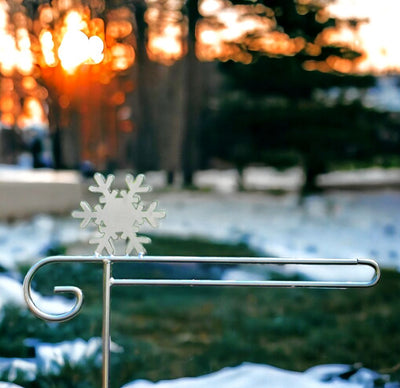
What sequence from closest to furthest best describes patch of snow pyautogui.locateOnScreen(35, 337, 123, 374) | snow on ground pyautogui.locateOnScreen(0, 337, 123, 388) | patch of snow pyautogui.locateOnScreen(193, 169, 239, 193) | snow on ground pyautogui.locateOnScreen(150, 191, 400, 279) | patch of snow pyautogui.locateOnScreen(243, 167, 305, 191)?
snow on ground pyautogui.locateOnScreen(0, 337, 123, 388), patch of snow pyautogui.locateOnScreen(35, 337, 123, 374), snow on ground pyautogui.locateOnScreen(150, 191, 400, 279), patch of snow pyautogui.locateOnScreen(193, 169, 239, 193), patch of snow pyautogui.locateOnScreen(243, 167, 305, 191)

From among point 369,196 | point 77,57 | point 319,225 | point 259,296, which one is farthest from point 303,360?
point 369,196

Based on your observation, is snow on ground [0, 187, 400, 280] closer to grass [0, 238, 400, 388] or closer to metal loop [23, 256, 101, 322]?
grass [0, 238, 400, 388]

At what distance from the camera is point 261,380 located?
3.34m

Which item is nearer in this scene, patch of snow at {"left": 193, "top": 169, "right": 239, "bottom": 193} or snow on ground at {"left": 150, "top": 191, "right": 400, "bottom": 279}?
snow on ground at {"left": 150, "top": 191, "right": 400, "bottom": 279}

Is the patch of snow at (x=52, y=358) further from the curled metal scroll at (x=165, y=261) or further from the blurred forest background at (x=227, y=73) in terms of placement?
the blurred forest background at (x=227, y=73)

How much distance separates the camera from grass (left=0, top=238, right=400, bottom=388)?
Answer: 154 inches

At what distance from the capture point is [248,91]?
1395 centimetres

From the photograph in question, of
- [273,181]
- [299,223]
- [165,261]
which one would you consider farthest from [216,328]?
[273,181]

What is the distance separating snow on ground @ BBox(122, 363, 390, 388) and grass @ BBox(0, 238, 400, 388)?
20cm

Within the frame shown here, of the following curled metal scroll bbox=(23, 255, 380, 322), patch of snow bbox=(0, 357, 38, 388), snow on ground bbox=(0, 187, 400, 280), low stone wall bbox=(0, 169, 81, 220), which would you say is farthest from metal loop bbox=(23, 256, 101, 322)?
low stone wall bbox=(0, 169, 81, 220)

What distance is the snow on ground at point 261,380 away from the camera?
331cm

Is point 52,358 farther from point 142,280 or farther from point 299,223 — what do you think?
point 299,223

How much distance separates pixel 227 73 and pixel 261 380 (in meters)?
10.8

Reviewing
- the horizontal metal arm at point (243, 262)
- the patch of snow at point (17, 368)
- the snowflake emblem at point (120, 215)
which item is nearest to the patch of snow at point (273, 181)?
the patch of snow at point (17, 368)
